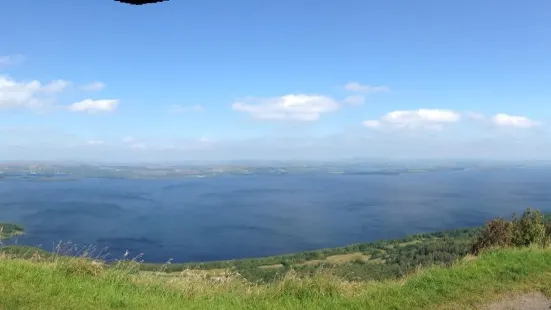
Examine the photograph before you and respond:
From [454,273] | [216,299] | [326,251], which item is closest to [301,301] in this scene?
[216,299]

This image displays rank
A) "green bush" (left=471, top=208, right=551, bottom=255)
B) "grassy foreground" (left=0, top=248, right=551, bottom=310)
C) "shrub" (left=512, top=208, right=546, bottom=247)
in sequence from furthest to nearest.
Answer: "shrub" (left=512, top=208, right=546, bottom=247) < "green bush" (left=471, top=208, right=551, bottom=255) < "grassy foreground" (left=0, top=248, right=551, bottom=310)

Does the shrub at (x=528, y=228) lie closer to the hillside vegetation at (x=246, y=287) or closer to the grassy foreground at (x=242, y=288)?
the hillside vegetation at (x=246, y=287)

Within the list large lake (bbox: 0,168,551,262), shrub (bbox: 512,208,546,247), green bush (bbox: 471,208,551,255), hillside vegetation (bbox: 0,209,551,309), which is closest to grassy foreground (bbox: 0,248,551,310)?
hillside vegetation (bbox: 0,209,551,309)

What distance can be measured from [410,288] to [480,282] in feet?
3.98

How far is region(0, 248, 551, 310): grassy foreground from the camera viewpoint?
5.71m

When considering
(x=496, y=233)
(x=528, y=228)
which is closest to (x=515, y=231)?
(x=528, y=228)

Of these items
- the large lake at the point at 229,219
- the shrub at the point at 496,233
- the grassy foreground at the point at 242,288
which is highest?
the grassy foreground at the point at 242,288

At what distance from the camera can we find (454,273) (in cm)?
718

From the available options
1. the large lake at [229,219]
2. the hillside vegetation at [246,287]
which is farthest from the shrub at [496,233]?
the large lake at [229,219]

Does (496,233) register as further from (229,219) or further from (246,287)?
(229,219)

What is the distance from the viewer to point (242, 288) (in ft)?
23.1

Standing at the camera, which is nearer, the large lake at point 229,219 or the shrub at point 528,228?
the shrub at point 528,228

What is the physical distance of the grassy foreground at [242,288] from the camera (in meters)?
5.71

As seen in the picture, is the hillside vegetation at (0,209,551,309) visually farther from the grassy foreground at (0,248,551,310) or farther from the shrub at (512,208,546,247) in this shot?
the shrub at (512,208,546,247)
